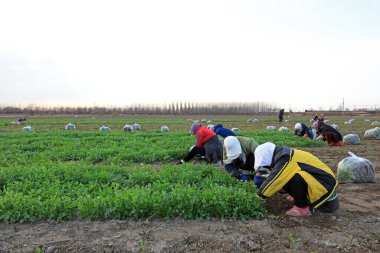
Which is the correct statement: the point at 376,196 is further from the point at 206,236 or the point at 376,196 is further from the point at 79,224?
the point at 79,224

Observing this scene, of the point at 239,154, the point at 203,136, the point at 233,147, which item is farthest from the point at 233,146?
the point at 203,136

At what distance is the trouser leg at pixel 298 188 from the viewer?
4387 millimetres

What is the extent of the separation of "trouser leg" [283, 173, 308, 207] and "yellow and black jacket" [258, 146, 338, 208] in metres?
0.06

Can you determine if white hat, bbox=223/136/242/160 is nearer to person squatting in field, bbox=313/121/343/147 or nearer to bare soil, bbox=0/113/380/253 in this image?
bare soil, bbox=0/113/380/253

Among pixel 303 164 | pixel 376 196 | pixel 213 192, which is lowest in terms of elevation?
pixel 376 196

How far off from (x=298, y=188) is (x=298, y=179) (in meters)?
0.17

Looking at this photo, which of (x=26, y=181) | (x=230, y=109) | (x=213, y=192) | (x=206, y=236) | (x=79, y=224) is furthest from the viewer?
(x=230, y=109)

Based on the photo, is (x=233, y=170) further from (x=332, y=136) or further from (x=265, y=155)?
(x=332, y=136)

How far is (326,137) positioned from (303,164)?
32.3ft

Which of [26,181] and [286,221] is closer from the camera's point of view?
[286,221]

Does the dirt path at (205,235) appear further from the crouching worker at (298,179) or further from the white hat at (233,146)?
the white hat at (233,146)

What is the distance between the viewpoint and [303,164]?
4.43 metres

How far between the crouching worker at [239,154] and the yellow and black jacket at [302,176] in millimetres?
1742

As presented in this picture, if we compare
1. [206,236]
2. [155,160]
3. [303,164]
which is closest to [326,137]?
[155,160]
